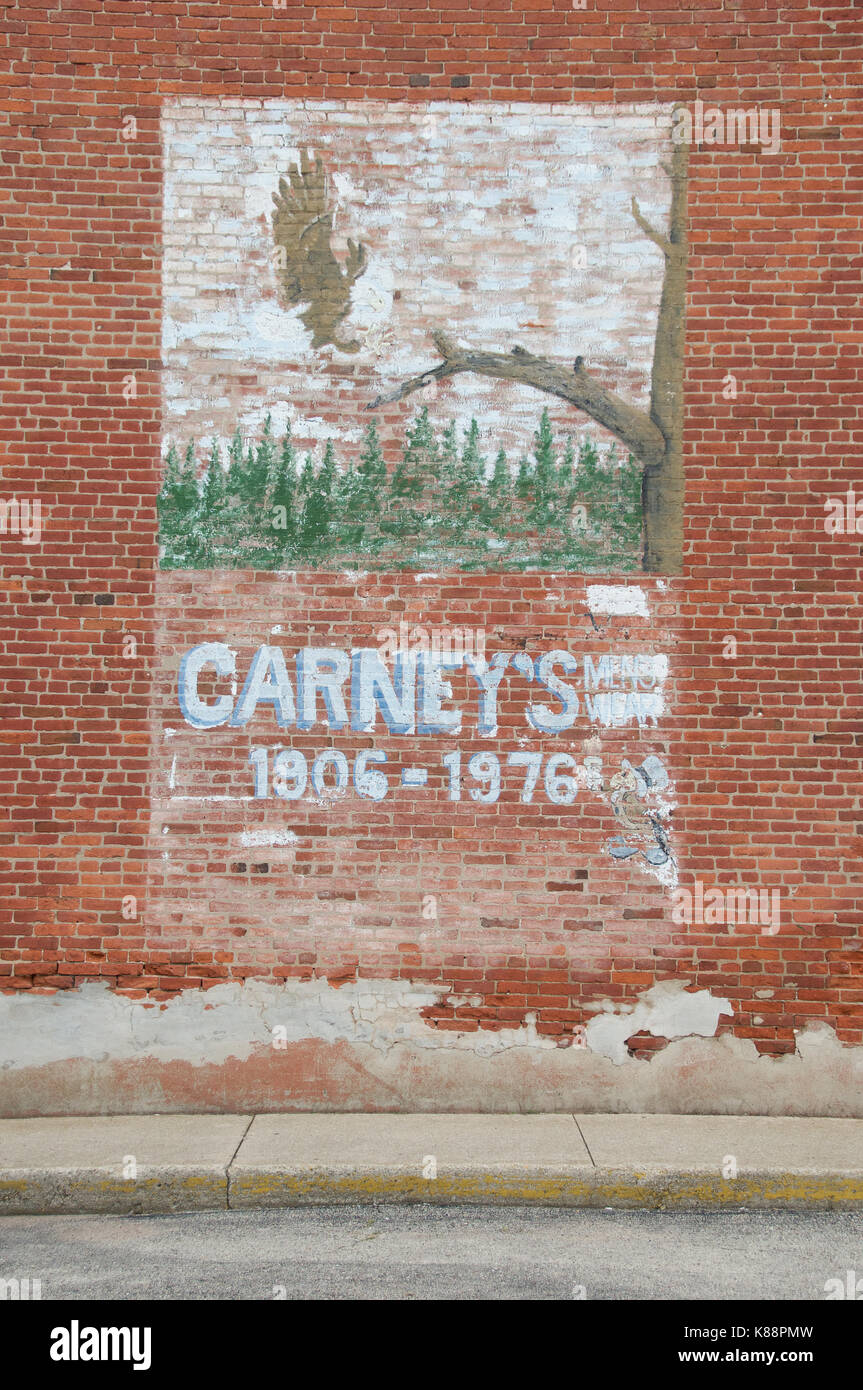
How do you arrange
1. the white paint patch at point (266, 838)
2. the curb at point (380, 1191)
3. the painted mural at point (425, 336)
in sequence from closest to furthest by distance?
the curb at point (380, 1191), the white paint patch at point (266, 838), the painted mural at point (425, 336)

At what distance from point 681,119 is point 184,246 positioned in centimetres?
306

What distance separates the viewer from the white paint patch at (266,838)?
5.99 meters

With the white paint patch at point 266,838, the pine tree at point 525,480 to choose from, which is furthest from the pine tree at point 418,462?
the white paint patch at point 266,838

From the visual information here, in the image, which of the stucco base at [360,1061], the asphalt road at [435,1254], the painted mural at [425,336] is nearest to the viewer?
the asphalt road at [435,1254]

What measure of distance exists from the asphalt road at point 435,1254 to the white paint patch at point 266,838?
6.38 feet

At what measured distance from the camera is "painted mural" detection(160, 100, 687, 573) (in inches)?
240

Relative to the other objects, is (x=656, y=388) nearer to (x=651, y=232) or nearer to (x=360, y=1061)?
(x=651, y=232)

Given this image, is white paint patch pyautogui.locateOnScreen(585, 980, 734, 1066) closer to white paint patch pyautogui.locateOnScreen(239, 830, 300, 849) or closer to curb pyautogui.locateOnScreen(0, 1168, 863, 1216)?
curb pyautogui.locateOnScreen(0, 1168, 863, 1216)

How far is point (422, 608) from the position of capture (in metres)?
6.07

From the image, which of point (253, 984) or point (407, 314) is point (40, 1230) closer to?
point (253, 984)

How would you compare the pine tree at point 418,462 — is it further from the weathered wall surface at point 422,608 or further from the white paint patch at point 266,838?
the white paint patch at point 266,838

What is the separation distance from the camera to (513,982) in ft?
19.4

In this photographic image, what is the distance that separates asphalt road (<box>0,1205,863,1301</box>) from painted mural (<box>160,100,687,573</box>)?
350cm

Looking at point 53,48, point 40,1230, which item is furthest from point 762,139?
point 40,1230
